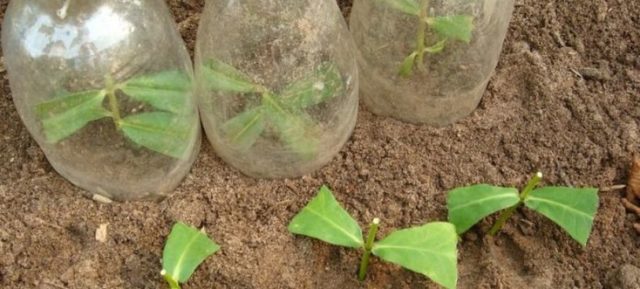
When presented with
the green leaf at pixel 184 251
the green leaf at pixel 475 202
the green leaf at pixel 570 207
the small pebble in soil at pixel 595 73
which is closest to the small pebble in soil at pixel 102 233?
the green leaf at pixel 184 251

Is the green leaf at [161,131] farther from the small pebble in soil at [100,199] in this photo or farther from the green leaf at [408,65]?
the green leaf at [408,65]

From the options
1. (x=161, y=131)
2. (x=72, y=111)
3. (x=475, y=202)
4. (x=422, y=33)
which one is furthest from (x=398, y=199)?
(x=72, y=111)

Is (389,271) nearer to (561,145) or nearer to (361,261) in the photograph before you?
(361,261)

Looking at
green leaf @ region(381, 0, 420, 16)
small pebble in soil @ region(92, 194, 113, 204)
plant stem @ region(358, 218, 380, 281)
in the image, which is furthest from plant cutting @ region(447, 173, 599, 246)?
small pebble in soil @ region(92, 194, 113, 204)

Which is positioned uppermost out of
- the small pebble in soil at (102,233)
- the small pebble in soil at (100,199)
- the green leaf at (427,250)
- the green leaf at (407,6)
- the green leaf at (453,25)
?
the green leaf at (407,6)

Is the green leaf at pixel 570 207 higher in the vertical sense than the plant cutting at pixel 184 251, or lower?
higher

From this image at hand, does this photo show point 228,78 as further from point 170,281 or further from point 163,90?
point 170,281

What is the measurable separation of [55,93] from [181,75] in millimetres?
168

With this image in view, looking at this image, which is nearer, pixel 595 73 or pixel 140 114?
pixel 140 114

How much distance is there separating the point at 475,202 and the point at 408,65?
9.2 inches

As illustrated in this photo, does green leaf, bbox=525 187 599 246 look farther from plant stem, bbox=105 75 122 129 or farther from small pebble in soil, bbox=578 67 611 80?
plant stem, bbox=105 75 122 129

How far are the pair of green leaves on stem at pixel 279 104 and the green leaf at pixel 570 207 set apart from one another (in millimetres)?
309

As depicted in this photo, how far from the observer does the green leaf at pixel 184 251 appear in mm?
1241

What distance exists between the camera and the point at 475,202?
4.23 ft
